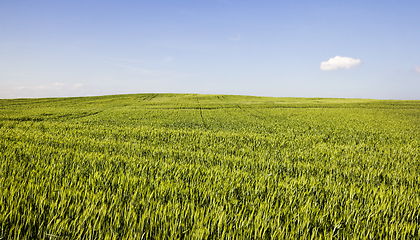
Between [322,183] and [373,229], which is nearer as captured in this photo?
[373,229]

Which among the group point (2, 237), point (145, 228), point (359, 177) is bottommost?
point (359, 177)

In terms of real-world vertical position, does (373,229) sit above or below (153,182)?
below

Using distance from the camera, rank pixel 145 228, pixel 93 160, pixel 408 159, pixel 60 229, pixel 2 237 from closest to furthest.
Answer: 1. pixel 2 237
2. pixel 60 229
3. pixel 145 228
4. pixel 93 160
5. pixel 408 159

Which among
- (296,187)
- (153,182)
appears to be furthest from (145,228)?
(296,187)

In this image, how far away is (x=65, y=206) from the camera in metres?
2.58

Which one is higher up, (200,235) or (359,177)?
(200,235)

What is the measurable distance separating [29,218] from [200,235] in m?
1.90

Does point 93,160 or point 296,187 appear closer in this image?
point 296,187

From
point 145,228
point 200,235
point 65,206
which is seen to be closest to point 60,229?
point 65,206

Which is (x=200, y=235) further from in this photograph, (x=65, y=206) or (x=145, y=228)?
(x=65, y=206)

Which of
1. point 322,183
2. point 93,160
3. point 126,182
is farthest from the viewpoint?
point 93,160

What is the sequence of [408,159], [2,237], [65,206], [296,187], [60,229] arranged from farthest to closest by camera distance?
[408,159], [296,187], [65,206], [60,229], [2,237]

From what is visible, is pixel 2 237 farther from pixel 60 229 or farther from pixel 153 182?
pixel 153 182

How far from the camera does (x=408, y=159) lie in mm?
6855
